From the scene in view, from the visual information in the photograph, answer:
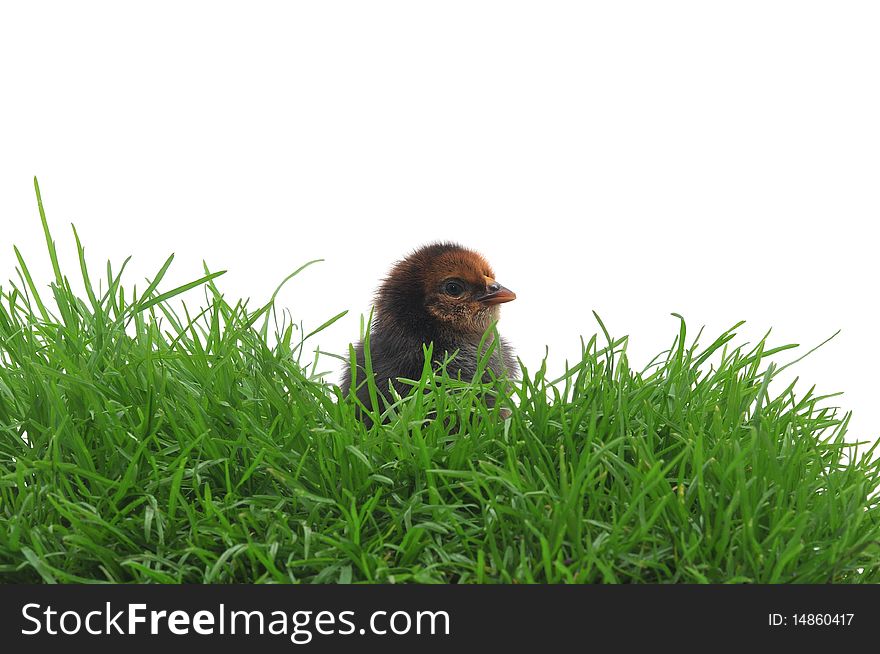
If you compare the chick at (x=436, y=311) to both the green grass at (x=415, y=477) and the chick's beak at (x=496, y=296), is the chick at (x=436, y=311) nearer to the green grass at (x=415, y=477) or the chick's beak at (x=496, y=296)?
the chick's beak at (x=496, y=296)

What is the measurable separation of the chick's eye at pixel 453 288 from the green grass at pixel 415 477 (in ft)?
2.18

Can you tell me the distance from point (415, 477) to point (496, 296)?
1.23m

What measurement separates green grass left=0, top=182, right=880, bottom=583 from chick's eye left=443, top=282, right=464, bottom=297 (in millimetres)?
663

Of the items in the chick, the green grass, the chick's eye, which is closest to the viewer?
the green grass

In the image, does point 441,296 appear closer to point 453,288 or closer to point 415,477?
point 453,288

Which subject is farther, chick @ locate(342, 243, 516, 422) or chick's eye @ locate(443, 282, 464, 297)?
chick's eye @ locate(443, 282, 464, 297)

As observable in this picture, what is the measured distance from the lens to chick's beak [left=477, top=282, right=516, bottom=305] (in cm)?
365

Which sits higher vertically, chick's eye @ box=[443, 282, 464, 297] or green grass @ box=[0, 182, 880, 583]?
chick's eye @ box=[443, 282, 464, 297]

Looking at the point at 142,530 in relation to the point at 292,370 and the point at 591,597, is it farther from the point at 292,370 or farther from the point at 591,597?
the point at 591,597

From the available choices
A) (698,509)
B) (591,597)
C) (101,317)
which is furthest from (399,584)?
(101,317)

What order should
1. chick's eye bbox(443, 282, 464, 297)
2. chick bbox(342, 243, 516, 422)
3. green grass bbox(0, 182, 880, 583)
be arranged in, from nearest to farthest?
green grass bbox(0, 182, 880, 583)
chick bbox(342, 243, 516, 422)
chick's eye bbox(443, 282, 464, 297)

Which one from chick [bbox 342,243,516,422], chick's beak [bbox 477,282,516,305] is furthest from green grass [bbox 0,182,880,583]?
chick's beak [bbox 477,282,516,305]

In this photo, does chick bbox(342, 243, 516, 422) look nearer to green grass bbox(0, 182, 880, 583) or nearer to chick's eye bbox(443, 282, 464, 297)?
chick's eye bbox(443, 282, 464, 297)

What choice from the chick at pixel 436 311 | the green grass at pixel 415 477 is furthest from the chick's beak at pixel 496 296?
the green grass at pixel 415 477
